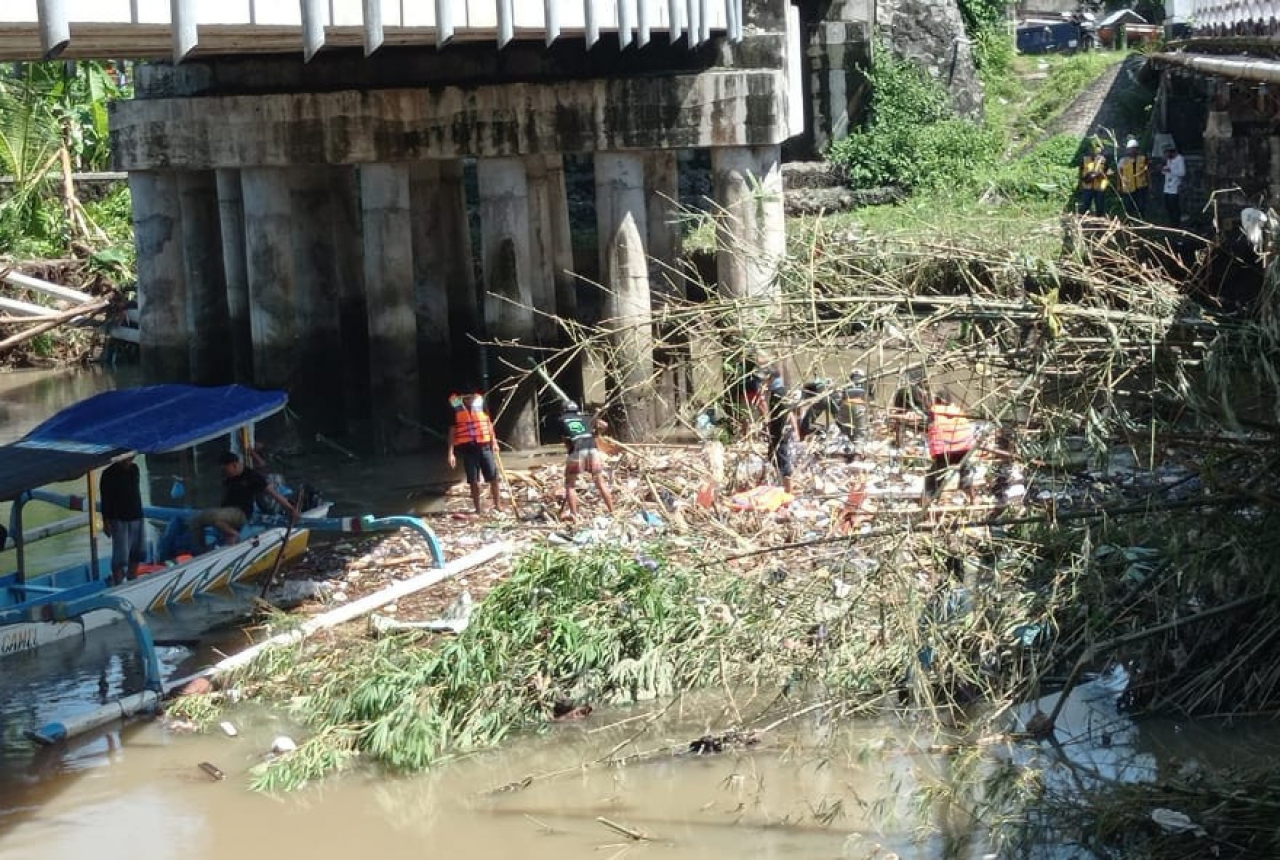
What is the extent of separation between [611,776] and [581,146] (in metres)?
10.4

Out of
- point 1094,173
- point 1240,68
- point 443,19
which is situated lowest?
point 1094,173

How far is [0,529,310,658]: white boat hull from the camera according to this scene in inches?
515

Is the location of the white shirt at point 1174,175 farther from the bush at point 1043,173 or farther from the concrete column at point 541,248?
the concrete column at point 541,248

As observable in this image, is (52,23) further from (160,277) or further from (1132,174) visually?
(1132,174)

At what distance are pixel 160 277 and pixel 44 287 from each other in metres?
10.7

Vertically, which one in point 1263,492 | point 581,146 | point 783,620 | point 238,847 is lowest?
point 238,847

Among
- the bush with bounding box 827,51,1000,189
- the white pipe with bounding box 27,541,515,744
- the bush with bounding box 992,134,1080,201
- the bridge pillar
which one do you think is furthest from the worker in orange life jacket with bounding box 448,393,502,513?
the bush with bounding box 827,51,1000,189

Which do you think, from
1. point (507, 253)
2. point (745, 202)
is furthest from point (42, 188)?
point (745, 202)

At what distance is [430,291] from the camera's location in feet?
69.0

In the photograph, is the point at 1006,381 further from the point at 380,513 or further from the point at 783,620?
the point at 380,513

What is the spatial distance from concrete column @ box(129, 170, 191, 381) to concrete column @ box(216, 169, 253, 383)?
0.56 meters

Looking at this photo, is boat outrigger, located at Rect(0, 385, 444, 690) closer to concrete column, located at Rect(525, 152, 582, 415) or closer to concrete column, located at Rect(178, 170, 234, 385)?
concrete column, located at Rect(178, 170, 234, 385)

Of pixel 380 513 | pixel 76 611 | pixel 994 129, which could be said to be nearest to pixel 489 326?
pixel 380 513

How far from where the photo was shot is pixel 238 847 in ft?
32.2
